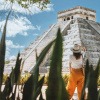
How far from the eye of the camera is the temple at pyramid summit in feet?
118

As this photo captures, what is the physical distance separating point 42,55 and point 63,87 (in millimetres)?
150

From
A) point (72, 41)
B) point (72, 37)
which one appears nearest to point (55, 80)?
point (72, 41)

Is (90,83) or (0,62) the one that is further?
(0,62)

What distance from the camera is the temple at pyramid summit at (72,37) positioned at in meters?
35.9

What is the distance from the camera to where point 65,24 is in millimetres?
43312

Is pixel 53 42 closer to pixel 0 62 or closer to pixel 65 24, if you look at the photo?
pixel 0 62

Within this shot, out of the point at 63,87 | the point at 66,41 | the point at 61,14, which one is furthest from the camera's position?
the point at 61,14

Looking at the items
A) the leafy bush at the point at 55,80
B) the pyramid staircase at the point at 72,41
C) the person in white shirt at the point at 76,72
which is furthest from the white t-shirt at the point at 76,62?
the pyramid staircase at the point at 72,41

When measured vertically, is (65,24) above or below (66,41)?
above

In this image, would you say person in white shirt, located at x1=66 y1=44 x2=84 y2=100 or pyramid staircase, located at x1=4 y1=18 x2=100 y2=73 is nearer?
person in white shirt, located at x1=66 y1=44 x2=84 y2=100

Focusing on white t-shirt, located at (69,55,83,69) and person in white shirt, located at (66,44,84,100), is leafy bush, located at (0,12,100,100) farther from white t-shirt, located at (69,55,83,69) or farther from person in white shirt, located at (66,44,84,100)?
white t-shirt, located at (69,55,83,69)

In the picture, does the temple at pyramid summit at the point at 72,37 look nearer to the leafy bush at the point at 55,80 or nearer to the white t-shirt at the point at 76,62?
the white t-shirt at the point at 76,62

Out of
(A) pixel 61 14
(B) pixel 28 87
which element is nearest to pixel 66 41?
(A) pixel 61 14

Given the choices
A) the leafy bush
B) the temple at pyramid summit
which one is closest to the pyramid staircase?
the temple at pyramid summit
